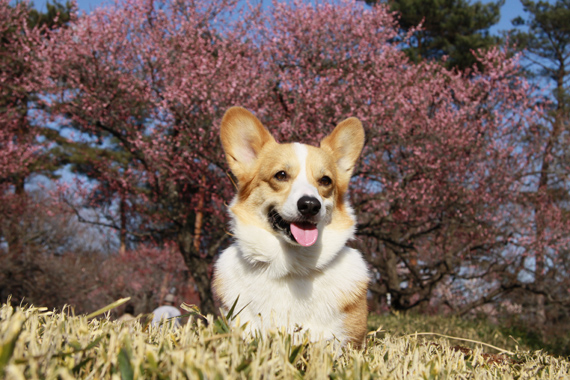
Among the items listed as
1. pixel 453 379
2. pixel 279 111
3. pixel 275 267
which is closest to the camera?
pixel 453 379

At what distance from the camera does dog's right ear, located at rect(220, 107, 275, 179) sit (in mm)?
3291

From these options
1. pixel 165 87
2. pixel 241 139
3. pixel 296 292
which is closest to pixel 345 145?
pixel 241 139

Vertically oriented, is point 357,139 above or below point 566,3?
below

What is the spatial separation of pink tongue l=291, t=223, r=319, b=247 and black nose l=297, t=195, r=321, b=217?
120 mm

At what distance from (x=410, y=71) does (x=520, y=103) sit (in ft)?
14.0

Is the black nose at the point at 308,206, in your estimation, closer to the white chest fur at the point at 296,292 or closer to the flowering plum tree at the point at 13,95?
the white chest fur at the point at 296,292

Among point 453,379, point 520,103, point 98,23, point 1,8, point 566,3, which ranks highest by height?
point 566,3

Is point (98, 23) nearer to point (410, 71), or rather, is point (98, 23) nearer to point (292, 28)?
point (292, 28)

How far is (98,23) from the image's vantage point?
11281 mm

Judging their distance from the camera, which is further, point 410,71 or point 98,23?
point 410,71

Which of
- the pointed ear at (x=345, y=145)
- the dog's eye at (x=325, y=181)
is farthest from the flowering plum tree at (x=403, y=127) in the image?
the dog's eye at (x=325, y=181)

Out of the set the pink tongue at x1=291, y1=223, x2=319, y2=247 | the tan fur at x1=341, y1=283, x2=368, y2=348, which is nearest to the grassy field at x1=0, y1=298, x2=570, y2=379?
the tan fur at x1=341, y1=283, x2=368, y2=348

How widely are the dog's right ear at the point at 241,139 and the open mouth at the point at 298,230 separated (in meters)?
0.63

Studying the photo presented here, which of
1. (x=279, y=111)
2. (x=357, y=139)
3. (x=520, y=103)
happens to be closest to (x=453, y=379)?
(x=357, y=139)
